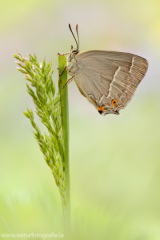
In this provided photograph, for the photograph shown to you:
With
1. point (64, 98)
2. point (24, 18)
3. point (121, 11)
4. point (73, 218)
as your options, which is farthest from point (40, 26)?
point (73, 218)

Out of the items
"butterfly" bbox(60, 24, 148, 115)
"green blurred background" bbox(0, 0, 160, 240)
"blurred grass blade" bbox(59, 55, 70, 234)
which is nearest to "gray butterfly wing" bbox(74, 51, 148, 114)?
"butterfly" bbox(60, 24, 148, 115)

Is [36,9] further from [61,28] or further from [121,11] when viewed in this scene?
→ [121,11]

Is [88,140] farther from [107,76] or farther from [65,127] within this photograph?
[65,127]

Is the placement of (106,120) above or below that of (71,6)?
below

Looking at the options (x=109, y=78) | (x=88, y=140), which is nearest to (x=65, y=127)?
(x=109, y=78)

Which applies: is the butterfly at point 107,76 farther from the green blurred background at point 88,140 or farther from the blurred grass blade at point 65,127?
the blurred grass blade at point 65,127
